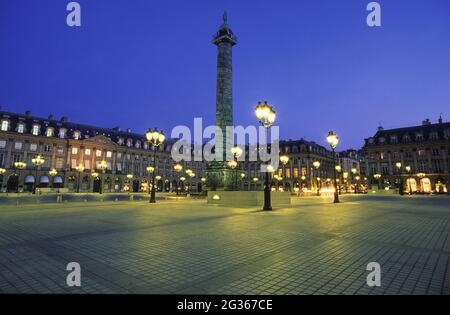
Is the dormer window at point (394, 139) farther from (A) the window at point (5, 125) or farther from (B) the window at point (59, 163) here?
(A) the window at point (5, 125)

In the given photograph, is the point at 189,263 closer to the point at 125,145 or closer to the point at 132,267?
the point at 132,267

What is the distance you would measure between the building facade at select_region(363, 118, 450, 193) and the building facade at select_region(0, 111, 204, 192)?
146 ft

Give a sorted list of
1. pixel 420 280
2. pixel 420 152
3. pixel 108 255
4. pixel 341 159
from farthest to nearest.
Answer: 1. pixel 341 159
2. pixel 420 152
3. pixel 108 255
4. pixel 420 280

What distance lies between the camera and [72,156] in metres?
62.0

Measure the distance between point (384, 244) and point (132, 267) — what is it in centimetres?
638

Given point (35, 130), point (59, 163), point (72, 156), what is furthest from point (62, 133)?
point (59, 163)

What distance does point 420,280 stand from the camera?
4375 millimetres

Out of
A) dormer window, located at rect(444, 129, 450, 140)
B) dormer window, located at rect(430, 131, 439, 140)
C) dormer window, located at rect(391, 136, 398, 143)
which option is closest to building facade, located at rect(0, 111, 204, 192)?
dormer window, located at rect(391, 136, 398, 143)

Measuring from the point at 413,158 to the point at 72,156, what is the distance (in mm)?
80277

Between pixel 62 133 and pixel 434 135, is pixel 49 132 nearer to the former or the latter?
pixel 62 133

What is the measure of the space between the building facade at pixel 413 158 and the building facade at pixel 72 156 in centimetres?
4458

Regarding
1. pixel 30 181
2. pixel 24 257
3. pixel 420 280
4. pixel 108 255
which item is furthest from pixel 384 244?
pixel 30 181

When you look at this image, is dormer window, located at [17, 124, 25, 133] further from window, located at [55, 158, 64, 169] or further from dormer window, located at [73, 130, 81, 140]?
dormer window, located at [73, 130, 81, 140]

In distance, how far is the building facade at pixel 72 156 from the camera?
5400 centimetres
